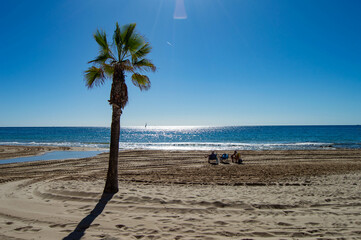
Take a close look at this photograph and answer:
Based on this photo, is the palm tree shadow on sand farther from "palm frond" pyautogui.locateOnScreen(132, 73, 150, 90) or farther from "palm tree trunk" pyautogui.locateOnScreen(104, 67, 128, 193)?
"palm frond" pyautogui.locateOnScreen(132, 73, 150, 90)

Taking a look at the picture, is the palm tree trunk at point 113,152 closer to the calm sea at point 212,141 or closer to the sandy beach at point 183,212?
the sandy beach at point 183,212

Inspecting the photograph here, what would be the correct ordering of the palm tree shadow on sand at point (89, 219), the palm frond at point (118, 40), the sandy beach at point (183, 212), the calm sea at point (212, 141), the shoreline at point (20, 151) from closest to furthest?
the palm tree shadow on sand at point (89, 219), the sandy beach at point (183, 212), the palm frond at point (118, 40), the shoreline at point (20, 151), the calm sea at point (212, 141)

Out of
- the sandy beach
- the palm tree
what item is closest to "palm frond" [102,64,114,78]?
the palm tree

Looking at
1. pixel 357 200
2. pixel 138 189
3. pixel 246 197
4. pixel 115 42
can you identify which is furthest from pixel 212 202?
pixel 115 42

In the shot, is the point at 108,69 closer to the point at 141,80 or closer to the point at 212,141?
the point at 141,80

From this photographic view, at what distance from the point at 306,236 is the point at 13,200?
848 cm

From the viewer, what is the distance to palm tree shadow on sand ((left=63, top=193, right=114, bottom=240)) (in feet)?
14.8

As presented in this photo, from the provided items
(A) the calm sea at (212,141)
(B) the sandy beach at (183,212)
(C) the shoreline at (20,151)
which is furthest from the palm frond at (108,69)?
(A) the calm sea at (212,141)

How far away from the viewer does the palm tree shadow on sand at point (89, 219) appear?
14.8 feet

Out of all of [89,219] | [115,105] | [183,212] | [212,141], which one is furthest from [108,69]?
[212,141]

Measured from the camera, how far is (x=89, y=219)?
5.35 m

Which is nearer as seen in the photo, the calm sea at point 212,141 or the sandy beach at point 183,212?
the sandy beach at point 183,212

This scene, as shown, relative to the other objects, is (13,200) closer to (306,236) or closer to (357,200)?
(306,236)

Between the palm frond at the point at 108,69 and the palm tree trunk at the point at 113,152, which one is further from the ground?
the palm frond at the point at 108,69
